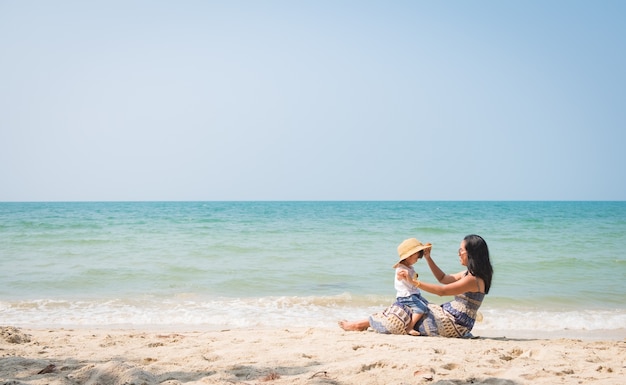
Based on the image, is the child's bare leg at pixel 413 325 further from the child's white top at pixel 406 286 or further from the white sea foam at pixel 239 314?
the white sea foam at pixel 239 314

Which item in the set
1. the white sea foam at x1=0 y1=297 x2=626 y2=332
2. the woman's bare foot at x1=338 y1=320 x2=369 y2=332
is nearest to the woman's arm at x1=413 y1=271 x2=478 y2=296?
the woman's bare foot at x1=338 y1=320 x2=369 y2=332

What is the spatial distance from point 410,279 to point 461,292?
1.85 ft

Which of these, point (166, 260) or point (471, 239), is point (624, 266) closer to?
point (471, 239)

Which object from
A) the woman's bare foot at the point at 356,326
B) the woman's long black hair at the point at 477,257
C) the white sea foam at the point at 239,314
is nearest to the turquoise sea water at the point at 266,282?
the white sea foam at the point at 239,314

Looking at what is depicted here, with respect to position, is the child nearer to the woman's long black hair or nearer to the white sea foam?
the woman's long black hair

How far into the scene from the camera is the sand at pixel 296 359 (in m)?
3.69

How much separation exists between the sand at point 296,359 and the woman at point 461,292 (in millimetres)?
197

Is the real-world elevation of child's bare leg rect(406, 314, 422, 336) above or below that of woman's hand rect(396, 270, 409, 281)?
below

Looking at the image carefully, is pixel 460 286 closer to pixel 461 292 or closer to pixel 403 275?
pixel 461 292

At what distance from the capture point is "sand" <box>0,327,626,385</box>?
3.69 meters

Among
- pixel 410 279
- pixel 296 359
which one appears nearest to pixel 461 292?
pixel 410 279

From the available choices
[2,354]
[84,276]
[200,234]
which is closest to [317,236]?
[200,234]

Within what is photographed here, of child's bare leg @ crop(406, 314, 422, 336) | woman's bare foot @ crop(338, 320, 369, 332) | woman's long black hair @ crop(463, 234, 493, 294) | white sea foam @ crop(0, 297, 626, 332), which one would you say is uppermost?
woman's long black hair @ crop(463, 234, 493, 294)

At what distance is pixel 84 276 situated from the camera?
10.7 m
